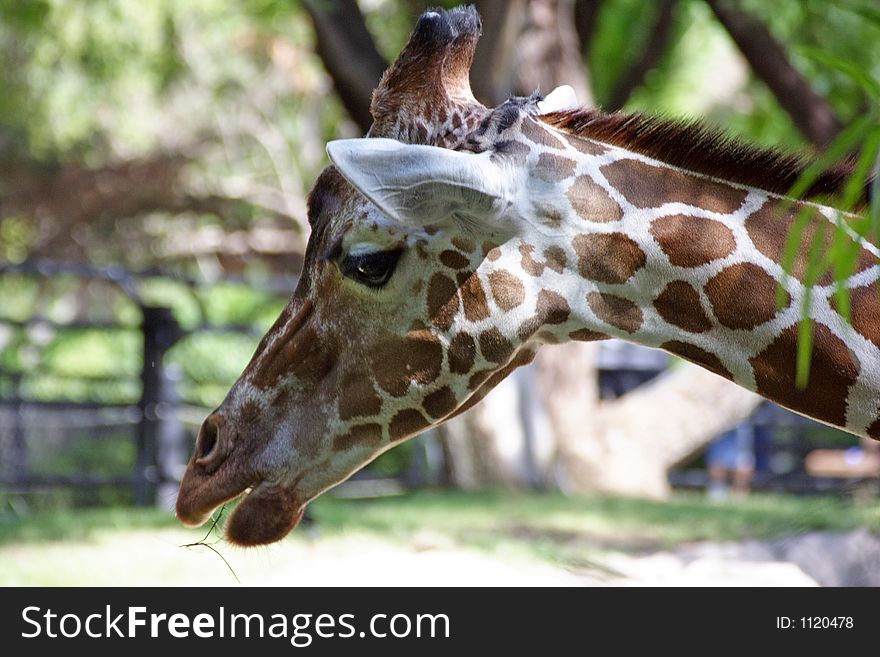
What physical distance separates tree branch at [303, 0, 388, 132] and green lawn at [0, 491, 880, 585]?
3.18m

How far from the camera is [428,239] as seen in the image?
282 cm

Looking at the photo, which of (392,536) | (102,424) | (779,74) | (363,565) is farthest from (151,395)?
(779,74)

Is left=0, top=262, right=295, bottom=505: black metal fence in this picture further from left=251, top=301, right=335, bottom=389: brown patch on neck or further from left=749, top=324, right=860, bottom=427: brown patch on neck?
left=749, top=324, right=860, bottom=427: brown patch on neck

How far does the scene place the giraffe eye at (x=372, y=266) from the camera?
2.84 meters

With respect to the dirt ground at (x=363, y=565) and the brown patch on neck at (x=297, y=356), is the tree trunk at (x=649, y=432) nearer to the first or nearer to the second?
the dirt ground at (x=363, y=565)

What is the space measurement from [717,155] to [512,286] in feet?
2.02

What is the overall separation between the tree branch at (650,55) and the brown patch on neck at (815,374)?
1035 centimetres

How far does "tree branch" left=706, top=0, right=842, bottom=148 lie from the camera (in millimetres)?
10188

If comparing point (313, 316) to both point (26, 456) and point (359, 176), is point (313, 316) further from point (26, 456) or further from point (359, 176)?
point (26, 456)

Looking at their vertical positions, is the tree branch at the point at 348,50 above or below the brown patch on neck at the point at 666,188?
above

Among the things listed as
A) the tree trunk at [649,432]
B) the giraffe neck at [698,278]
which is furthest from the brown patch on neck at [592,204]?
the tree trunk at [649,432]

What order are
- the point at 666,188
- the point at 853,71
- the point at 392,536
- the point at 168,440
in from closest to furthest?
the point at 853,71, the point at 666,188, the point at 392,536, the point at 168,440

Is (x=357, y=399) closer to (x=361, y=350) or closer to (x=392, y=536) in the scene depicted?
(x=361, y=350)

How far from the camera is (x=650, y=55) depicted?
43.4 feet
